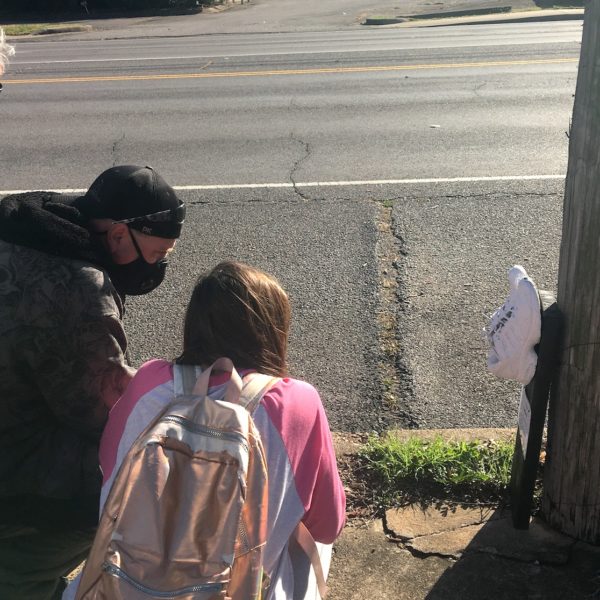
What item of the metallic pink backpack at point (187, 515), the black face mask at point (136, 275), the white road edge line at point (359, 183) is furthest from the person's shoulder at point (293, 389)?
the white road edge line at point (359, 183)

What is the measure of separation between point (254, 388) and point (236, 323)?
20cm

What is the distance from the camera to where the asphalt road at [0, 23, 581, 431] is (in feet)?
15.3

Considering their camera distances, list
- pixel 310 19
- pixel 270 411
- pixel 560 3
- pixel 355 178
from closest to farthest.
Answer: pixel 270 411
pixel 355 178
pixel 560 3
pixel 310 19

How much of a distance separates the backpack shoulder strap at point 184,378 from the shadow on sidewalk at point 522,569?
1.40 metres

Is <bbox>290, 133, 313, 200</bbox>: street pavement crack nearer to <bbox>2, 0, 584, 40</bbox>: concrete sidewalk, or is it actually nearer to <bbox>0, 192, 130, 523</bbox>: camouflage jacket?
<bbox>0, 192, 130, 523</bbox>: camouflage jacket

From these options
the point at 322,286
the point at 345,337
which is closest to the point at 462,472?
the point at 345,337

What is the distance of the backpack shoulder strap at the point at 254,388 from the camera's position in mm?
1909

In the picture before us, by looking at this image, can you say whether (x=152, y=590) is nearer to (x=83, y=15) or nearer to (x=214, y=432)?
(x=214, y=432)

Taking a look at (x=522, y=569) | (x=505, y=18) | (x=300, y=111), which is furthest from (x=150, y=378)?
(x=505, y=18)

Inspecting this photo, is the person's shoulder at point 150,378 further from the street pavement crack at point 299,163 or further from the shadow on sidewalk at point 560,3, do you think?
the shadow on sidewalk at point 560,3

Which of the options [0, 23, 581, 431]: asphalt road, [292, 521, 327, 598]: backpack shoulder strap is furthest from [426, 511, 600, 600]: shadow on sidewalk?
[0, 23, 581, 431]: asphalt road

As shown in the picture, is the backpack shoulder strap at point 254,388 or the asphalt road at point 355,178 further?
the asphalt road at point 355,178

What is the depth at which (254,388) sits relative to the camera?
195cm

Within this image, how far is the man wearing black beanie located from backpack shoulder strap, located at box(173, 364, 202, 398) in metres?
0.35
